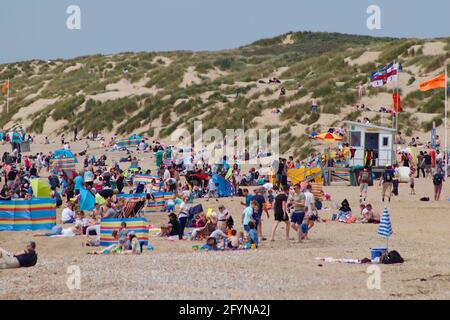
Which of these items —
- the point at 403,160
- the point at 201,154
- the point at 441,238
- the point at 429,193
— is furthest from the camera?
the point at 201,154

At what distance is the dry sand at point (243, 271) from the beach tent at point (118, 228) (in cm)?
39

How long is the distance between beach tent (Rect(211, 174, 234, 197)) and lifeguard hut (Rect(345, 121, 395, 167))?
5516 mm

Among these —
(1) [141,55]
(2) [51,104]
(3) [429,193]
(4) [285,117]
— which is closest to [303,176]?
(3) [429,193]

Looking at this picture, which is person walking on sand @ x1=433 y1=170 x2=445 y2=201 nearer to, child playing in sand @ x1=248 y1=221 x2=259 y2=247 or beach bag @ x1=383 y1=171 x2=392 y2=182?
beach bag @ x1=383 y1=171 x2=392 y2=182

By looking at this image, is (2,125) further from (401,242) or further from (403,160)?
(401,242)

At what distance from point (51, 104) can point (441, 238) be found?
50.5 meters

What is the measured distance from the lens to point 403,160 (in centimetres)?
3250

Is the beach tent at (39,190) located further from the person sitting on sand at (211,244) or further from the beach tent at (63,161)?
the beach tent at (63,161)

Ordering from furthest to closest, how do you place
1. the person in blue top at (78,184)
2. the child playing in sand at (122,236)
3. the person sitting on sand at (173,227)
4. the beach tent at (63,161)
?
the beach tent at (63,161) → the person in blue top at (78,184) → the person sitting on sand at (173,227) → the child playing in sand at (122,236)

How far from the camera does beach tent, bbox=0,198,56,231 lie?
2067 cm

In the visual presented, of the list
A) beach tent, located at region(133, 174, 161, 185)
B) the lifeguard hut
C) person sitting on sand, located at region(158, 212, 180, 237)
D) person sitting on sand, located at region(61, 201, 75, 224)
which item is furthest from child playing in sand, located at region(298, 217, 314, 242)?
the lifeguard hut

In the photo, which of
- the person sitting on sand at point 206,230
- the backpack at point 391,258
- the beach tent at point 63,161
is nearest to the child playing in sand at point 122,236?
the person sitting on sand at point 206,230

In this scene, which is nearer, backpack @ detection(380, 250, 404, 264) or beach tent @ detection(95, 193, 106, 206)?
backpack @ detection(380, 250, 404, 264)

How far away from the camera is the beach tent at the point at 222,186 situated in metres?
28.0
